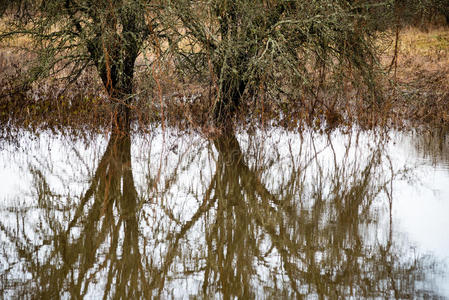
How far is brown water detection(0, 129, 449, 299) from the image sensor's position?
373cm

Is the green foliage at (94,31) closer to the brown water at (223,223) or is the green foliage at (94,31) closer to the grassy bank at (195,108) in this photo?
the grassy bank at (195,108)

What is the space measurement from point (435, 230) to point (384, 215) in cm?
65

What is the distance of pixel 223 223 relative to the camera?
5188mm

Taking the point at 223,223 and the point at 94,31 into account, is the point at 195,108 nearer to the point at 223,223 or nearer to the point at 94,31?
the point at 94,31

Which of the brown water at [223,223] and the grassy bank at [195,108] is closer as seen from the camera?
the brown water at [223,223]

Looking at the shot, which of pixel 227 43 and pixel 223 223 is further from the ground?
pixel 227 43

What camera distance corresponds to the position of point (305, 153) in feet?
31.3

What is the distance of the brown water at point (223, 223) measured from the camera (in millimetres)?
3734

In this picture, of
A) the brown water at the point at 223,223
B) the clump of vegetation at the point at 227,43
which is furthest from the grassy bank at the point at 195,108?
the brown water at the point at 223,223

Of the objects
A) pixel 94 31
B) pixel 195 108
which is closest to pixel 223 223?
pixel 94 31

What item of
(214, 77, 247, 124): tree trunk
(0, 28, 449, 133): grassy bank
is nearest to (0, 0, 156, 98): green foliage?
(0, 28, 449, 133): grassy bank

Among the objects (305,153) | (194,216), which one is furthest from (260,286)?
(305,153)

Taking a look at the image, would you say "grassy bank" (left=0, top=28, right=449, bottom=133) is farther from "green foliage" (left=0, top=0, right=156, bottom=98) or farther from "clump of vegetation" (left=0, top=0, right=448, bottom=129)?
"green foliage" (left=0, top=0, right=156, bottom=98)

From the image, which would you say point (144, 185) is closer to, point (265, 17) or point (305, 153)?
point (305, 153)
